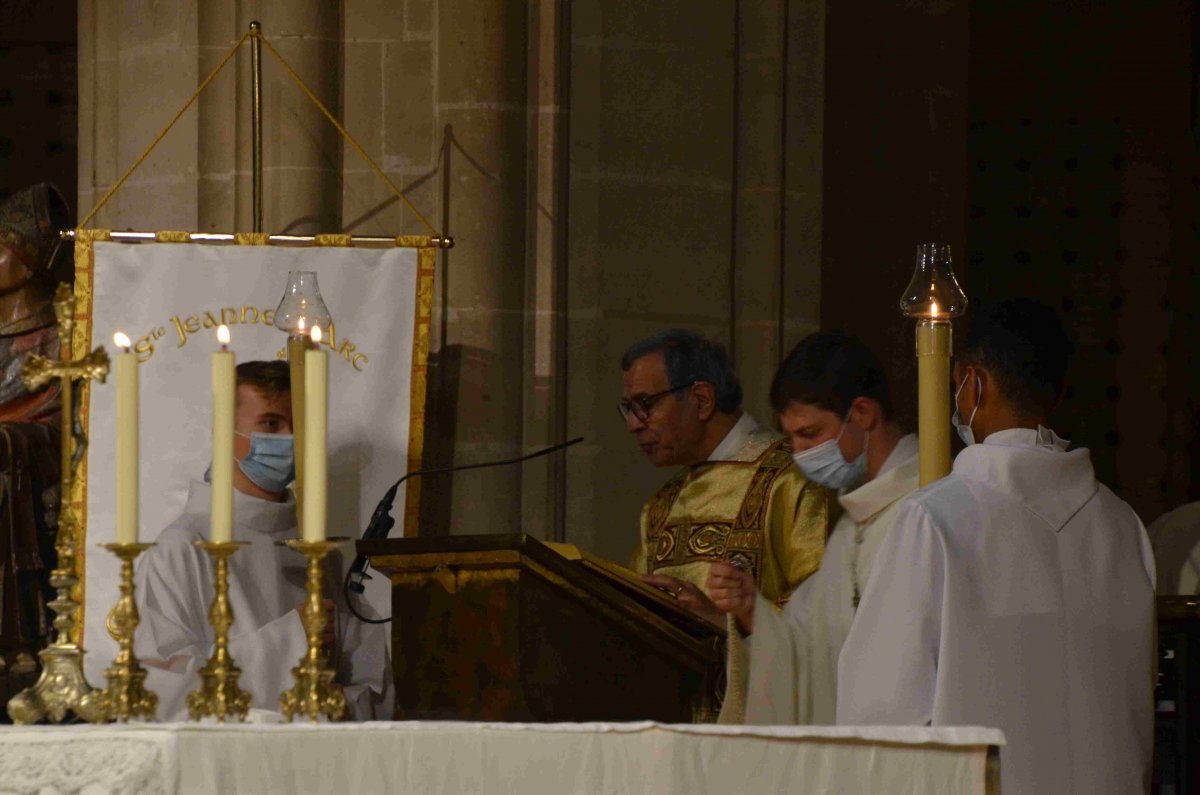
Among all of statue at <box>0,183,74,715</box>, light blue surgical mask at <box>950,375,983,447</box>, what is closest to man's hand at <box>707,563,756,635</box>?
light blue surgical mask at <box>950,375,983,447</box>

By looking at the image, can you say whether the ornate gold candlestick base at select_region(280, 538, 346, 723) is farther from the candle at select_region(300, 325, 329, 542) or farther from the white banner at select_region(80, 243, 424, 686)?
the white banner at select_region(80, 243, 424, 686)

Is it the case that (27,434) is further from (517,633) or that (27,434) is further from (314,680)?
(314,680)

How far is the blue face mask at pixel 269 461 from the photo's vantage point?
19.0 feet

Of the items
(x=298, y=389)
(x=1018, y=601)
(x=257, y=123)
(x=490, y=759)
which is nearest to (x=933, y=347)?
(x=1018, y=601)

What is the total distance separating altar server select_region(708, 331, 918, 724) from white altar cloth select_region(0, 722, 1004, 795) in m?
1.90

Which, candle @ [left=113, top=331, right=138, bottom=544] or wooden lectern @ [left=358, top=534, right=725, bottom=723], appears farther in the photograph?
wooden lectern @ [left=358, top=534, right=725, bottom=723]

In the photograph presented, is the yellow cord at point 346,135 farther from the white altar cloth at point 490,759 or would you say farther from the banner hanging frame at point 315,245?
the white altar cloth at point 490,759

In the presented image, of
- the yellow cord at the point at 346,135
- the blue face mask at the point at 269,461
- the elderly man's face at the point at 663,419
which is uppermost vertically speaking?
the yellow cord at the point at 346,135

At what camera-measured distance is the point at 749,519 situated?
17.7 feet

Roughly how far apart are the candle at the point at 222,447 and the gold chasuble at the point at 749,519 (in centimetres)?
260

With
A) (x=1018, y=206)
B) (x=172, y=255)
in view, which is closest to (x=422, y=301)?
(x=172, y=255)

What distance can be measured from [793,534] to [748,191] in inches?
79.6

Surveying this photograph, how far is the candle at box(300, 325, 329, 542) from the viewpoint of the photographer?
2.81 meters

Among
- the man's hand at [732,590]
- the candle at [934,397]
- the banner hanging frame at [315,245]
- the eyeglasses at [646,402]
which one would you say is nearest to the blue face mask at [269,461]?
the banner hanging frame at [315,245]
